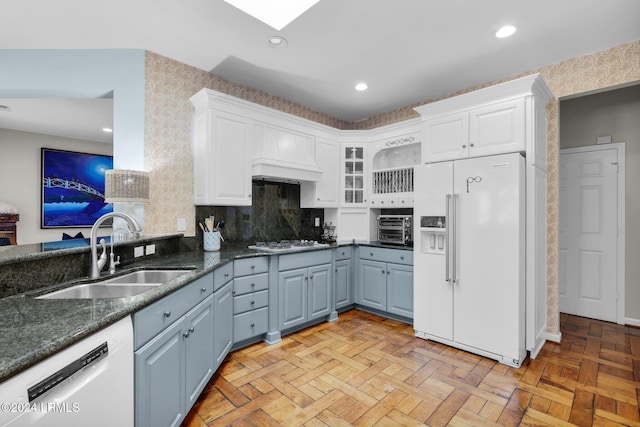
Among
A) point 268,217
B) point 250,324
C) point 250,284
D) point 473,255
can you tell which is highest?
point 268,217

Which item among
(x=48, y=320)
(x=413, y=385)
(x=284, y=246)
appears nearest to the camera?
(x=48, y=320)

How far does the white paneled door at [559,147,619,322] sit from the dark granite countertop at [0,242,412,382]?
14.4 feet

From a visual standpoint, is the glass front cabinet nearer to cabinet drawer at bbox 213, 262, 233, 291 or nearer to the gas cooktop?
the gas cooktop

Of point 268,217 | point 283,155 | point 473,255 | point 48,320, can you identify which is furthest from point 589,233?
point 48,320

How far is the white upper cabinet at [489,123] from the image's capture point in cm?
261

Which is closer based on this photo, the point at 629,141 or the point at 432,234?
the point at 432,234

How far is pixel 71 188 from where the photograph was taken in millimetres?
5535

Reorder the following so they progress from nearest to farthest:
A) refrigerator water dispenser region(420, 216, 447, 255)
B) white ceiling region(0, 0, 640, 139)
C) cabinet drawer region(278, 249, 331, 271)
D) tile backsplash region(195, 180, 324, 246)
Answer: white ceiling region(0, 0, 640, 139), refrigerator water dispenser region(420, 216, 447, 255), cabinet drawer region(278, 249, 331, 271), tile backsplash region(195, 180, 324, 246)

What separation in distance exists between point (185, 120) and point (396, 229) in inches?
103

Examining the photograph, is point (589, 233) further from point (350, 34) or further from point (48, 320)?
point (48, 320)

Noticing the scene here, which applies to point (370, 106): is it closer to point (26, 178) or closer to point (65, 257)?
point (65, 257)

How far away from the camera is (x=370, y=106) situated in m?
4.21

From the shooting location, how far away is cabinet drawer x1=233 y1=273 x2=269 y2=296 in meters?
2.74

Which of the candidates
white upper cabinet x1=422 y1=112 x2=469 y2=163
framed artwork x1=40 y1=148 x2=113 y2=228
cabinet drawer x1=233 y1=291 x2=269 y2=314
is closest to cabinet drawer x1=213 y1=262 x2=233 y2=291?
cabinet drawer x1=233 y1=291 x2=269 y2=314
